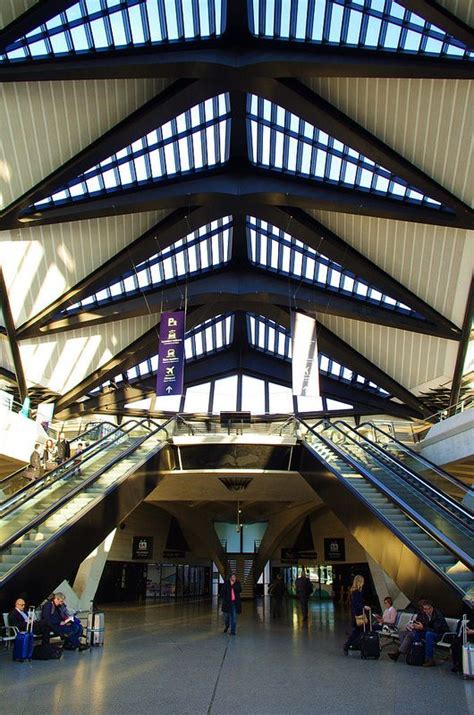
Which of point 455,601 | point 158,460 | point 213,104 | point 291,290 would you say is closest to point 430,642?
point 455,601

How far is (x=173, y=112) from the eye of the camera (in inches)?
722

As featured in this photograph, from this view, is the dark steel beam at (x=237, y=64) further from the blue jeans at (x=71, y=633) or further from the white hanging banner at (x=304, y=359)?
the blue jeans at (x=71, y=633)

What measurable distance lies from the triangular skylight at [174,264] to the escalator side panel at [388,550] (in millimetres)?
14385

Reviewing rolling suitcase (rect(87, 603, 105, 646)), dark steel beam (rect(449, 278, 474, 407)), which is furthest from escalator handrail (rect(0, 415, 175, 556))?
dark steel beam (rect(449, 278, 474, 407))

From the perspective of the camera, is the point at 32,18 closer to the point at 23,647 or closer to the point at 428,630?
the point at 23,647

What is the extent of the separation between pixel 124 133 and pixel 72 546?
12816 mm

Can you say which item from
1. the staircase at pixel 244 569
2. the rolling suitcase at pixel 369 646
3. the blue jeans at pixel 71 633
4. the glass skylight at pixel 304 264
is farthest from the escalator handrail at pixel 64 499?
the staircase at pixel 244 569

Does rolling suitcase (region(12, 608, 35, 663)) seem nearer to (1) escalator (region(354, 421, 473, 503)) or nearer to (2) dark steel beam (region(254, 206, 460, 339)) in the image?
(1) escalator (region(354, 421, 473, 503))

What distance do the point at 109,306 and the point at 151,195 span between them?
8341 millimetres

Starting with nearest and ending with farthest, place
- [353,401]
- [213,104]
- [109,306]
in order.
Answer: [213,104] → [109,306] → [353,401]

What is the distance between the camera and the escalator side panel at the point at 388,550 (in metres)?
9.36

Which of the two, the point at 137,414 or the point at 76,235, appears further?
the point at 137,414

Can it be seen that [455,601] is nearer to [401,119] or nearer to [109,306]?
[401,119]

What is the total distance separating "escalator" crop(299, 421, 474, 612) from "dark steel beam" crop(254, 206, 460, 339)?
10.2 m
